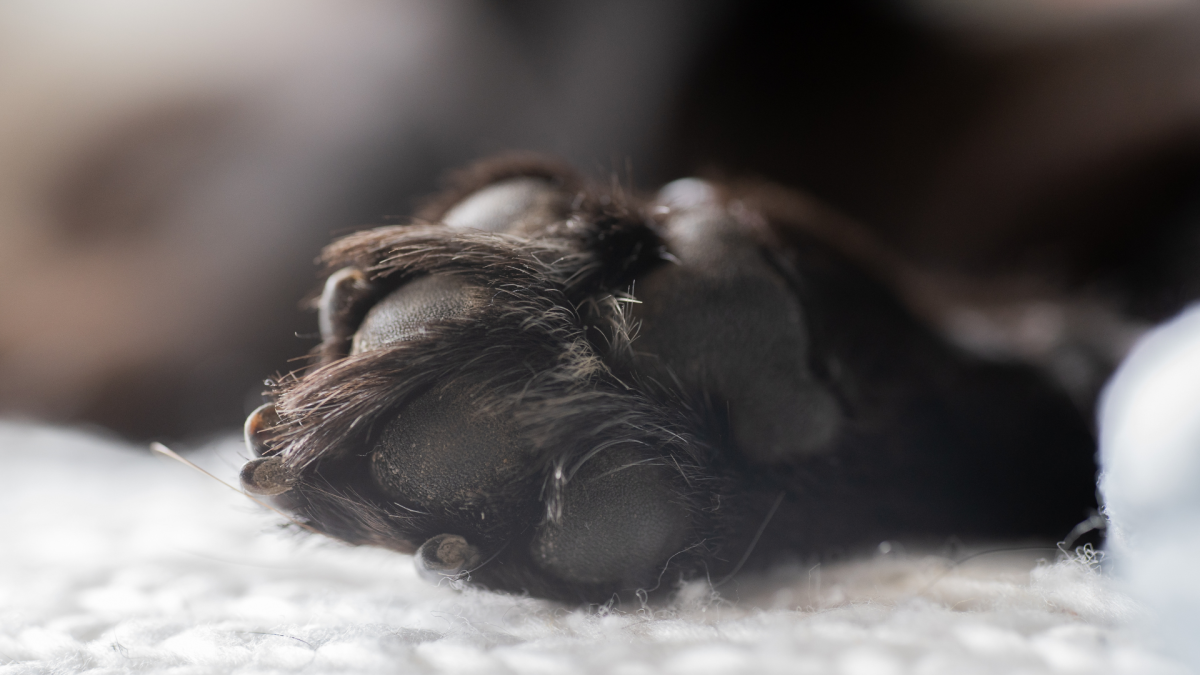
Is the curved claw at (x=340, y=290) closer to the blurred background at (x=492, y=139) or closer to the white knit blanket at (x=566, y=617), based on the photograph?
the white knit blanket at (x=566, y=617)

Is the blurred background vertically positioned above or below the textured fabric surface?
above

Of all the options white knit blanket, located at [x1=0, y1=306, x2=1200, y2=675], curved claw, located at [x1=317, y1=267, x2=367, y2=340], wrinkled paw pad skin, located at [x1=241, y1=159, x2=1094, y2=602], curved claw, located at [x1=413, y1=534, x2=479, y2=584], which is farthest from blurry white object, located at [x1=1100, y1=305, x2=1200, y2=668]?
curved claw, located at [x1=317, y1=267, x2=367, y2=340]

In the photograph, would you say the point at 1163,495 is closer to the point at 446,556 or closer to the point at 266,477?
the point at 446,556

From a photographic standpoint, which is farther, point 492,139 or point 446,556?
point 492,139

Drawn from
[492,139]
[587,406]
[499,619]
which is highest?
[492,139]

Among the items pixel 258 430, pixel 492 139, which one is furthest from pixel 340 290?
pixel 492 139

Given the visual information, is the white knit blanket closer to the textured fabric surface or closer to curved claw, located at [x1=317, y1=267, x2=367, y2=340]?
the textured fabric surface
